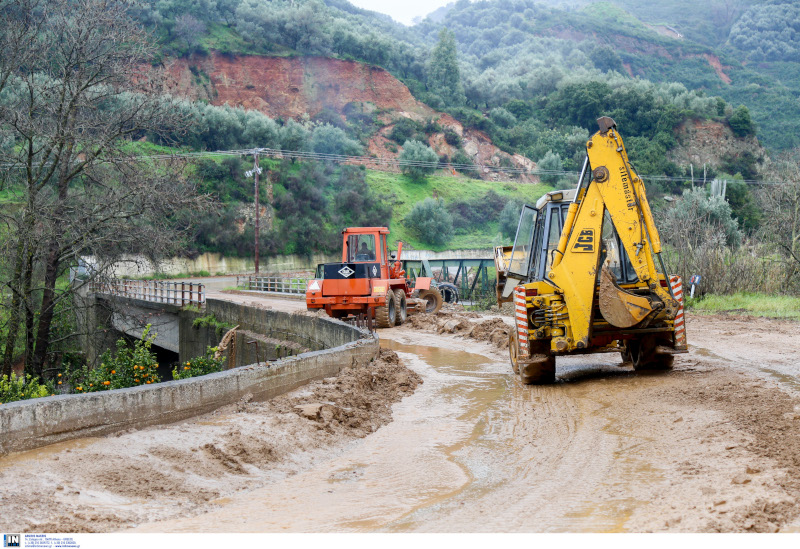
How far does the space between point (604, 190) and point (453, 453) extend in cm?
482

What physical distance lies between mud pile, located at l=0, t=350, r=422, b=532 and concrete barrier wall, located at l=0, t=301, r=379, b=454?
146 mm

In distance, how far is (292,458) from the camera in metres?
7.11

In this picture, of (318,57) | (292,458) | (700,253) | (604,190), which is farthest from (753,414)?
(318,57)

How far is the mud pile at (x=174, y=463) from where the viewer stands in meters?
5.07

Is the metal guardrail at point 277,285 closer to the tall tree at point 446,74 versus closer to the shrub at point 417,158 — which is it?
the shrub at point 417,158

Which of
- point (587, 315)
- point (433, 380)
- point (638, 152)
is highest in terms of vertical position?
point (638, 152)

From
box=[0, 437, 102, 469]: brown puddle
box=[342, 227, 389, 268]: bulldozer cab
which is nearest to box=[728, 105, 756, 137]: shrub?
box=[342, 227, 389, 268]: bulldozer cab

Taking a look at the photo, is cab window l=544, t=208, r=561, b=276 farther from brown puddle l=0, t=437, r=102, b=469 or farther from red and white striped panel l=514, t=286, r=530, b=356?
brown puddle l=0, t=437, r=102, b=469

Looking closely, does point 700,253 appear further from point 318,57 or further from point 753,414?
point 318,57

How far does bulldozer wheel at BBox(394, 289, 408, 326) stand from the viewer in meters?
23.9

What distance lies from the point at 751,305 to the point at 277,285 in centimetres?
2520

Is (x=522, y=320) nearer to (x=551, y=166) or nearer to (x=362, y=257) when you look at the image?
(x=362, y=257)

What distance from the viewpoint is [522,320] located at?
35.2ft

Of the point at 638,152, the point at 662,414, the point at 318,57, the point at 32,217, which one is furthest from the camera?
the point at 318,57
